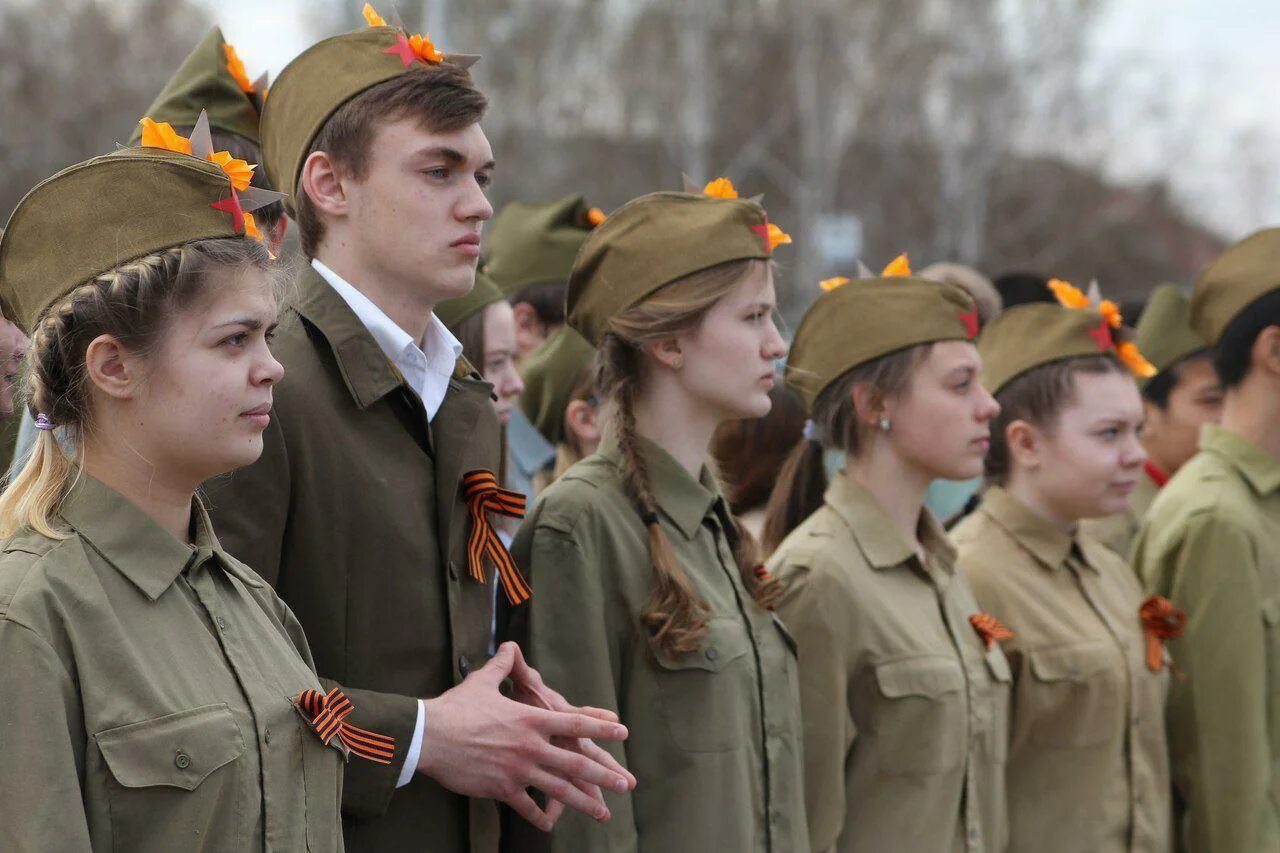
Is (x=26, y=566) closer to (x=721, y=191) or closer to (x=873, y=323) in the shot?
(x=721, y=191)

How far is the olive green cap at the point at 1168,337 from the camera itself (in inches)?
265

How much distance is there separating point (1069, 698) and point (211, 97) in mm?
2907

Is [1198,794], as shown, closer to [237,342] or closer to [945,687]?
[945,687]

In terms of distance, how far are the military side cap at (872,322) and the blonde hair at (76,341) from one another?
235 centimetres

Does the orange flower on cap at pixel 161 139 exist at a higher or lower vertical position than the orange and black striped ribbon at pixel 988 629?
higher

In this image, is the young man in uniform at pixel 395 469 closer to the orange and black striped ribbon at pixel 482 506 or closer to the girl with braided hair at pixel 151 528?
the orange and black striped ribbon at pixel 482 506

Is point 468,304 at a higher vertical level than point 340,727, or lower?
higher

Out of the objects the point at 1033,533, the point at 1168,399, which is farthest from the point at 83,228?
the point at 1168,399

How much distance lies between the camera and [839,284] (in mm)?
4699

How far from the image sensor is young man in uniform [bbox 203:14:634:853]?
10.2ft

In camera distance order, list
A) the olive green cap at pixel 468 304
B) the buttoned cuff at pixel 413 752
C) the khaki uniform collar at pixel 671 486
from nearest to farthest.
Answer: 1. the buttoned cuff at pixel 413 752
2. the khaki uniform collar at pixel 671 486
3. the olive green cap at pixel 468 304

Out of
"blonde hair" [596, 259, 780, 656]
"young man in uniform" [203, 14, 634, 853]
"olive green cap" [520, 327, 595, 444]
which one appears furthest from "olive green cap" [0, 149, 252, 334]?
"olive green cap" [520, 327, 595, 444]

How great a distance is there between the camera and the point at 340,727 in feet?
8.91

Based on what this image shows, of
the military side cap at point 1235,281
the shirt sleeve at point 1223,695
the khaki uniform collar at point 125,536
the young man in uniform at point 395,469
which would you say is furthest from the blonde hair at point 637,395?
the military side cap at point 1235,281
